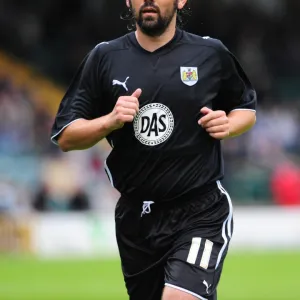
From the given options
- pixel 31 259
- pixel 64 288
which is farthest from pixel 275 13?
pixel 64 288

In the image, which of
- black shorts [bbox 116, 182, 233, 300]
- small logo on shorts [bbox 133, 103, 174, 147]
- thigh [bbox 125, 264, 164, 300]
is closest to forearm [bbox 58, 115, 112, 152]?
small logo on shorts [bbox 133, 103, 174, 147]

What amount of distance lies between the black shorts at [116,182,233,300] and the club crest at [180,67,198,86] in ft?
2.24

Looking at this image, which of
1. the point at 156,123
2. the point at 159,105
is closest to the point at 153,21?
the point at 159,105

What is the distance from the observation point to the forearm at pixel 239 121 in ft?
22.2

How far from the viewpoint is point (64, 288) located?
1520cm

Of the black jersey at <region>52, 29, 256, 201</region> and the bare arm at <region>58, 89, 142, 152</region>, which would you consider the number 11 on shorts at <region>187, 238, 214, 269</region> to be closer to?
the black jersey at <region>52, 29, 256, 201</region>

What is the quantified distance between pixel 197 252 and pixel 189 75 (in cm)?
111

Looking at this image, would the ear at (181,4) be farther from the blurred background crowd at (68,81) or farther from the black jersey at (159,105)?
the blurred background crowd at (68,81)

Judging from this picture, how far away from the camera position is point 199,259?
21.1 ft

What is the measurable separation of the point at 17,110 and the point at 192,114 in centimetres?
1709

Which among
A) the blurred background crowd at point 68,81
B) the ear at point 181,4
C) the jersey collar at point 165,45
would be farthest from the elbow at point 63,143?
the blurred background crowd at point 68,81

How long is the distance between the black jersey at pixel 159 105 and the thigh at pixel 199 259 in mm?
269

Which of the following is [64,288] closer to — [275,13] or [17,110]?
[17,110]

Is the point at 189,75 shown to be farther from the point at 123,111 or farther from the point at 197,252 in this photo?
the point at 197,252
